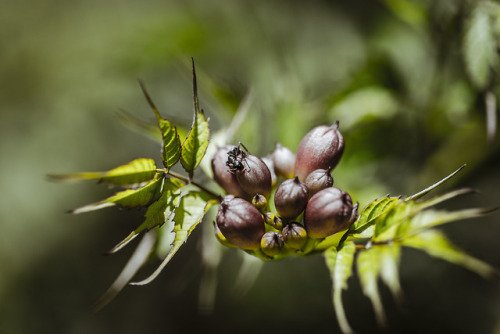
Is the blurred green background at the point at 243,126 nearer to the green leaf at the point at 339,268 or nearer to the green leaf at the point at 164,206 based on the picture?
the green leaf at the point at 164,206

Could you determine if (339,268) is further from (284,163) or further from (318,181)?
(284,163)

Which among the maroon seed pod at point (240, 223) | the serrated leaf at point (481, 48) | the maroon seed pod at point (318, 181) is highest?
the serrated leaf at point (481, 48)

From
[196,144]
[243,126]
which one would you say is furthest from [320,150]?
[243,126]

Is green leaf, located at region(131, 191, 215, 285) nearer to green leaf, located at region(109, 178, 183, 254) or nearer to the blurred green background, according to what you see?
green leaf, located at region(109, 178, 183, 254)

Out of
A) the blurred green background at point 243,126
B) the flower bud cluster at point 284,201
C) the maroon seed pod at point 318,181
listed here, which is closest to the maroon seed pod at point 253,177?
the flower bud cluster at point 284,201

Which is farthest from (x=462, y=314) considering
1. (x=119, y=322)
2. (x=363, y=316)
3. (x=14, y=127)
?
(x=14, y=127)
